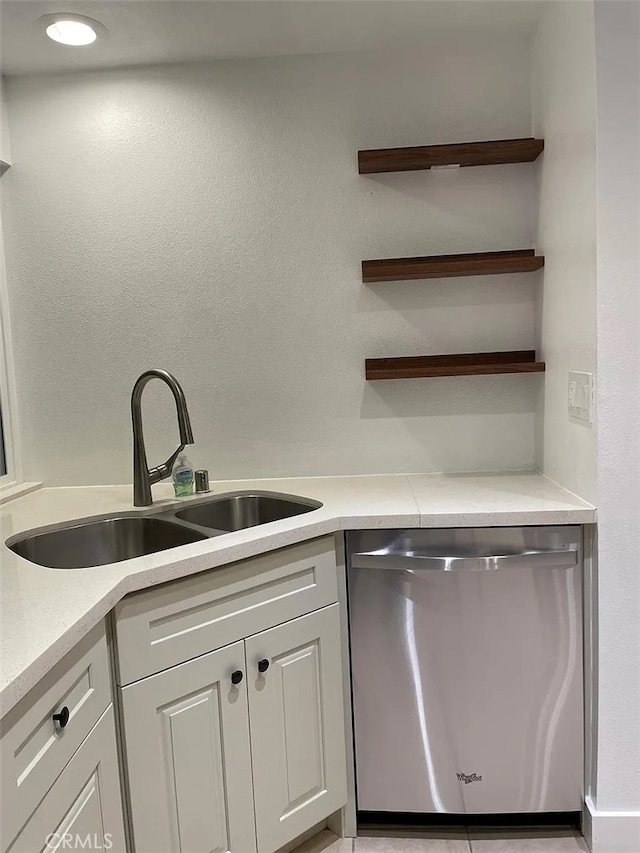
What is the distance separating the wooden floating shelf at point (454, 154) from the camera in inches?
80.6

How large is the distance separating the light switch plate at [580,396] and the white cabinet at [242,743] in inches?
34.4

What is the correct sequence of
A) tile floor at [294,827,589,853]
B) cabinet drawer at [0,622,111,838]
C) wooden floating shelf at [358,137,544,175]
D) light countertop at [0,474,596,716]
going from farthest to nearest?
wooden floating shelf at [358,137,544,175] < tile floor at [294,827,589,853] < light countertop at [0,474,596,716] < cabinet drawer at [0,622,111,838]

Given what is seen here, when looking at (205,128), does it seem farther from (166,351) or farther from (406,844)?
(406,844)

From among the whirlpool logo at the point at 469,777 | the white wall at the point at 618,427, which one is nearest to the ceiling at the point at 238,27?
the white wall at the point at 618,427

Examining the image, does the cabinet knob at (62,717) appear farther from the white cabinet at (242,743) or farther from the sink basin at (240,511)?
the sink basin at (240,511)

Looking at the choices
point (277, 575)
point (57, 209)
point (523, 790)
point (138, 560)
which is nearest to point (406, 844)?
point (523, 790)

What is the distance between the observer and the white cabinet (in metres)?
1.43

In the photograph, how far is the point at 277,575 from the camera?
1.64 meters

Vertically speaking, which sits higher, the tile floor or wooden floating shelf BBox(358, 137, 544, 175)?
wooden floating shelf BBox(358, 137, 544, 175)

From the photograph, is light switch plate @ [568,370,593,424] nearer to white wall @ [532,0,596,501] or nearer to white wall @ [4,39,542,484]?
white wall @ [532,0,596,501]

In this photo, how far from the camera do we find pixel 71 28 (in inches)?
75.4

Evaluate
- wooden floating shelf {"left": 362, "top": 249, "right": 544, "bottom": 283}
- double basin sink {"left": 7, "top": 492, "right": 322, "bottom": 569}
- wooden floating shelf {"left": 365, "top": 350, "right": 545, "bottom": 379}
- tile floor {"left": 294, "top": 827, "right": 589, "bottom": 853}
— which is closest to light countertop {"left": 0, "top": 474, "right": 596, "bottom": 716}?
double basin sink {"left": 7, "top": 492, "right": 322, "bottom": 569}

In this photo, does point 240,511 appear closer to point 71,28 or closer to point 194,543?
point 194,543

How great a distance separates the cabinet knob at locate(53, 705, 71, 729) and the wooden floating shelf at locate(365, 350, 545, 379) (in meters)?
1.40
